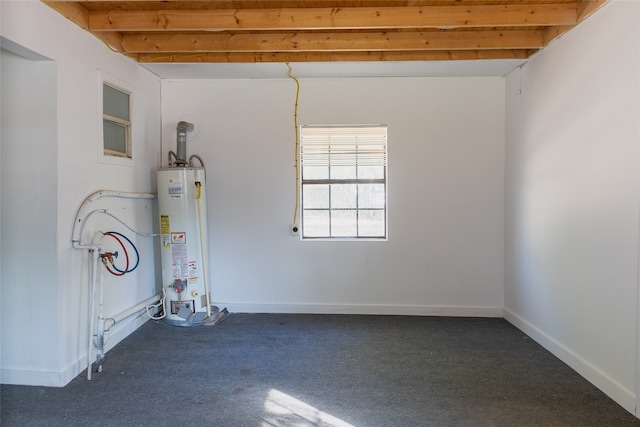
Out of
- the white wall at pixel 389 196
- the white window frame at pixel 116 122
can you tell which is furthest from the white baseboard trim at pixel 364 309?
the white window frame at pixel 116 122

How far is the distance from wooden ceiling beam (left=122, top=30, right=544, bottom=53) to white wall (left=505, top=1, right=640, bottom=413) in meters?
0.36

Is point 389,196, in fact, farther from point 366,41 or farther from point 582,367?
point 582,367

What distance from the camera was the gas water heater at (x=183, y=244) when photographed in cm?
346

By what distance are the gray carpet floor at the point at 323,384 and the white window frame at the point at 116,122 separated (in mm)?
1542

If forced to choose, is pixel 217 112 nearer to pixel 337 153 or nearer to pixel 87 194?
pixel 337 153

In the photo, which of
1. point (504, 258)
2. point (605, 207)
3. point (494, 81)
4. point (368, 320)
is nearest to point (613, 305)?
point (605, 207)

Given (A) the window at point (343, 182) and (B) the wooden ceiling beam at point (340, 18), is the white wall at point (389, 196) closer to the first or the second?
(A) the window at point (343, 182)

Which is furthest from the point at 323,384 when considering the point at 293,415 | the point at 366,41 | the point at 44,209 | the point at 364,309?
the point at 366,41

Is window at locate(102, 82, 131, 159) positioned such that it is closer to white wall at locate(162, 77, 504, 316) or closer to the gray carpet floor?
white wall at locate(162, 77, 504, 316)

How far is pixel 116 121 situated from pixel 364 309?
290 cm

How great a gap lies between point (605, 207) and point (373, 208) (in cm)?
202

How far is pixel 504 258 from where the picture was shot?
148 inches

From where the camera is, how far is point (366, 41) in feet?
9.80

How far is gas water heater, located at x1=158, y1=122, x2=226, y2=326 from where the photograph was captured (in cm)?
346
